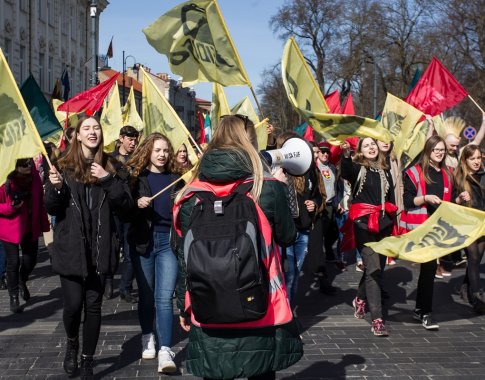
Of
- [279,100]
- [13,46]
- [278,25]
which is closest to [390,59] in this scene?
[278,25]

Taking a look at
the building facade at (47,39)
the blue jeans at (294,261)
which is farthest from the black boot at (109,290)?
the building facade at (47,39)

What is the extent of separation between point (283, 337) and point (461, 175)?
4778 millimetres

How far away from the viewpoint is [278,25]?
49656 millimetres

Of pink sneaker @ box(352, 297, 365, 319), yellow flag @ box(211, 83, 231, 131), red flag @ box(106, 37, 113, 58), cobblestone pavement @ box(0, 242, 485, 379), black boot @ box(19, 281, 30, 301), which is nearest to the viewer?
cobblestone pavement @ box(0, 242, 485, 379)

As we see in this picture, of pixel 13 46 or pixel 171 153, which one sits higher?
pixel 13 46

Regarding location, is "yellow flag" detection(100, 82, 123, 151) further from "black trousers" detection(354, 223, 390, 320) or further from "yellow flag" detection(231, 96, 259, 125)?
"black trousers" detection(354, 223, 390, 320)

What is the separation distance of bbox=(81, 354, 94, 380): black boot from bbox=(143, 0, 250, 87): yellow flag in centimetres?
261

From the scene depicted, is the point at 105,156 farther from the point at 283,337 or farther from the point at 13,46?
the point at 13,46

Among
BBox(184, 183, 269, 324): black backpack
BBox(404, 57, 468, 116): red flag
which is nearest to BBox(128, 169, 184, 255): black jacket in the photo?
BBox(184, 183, 269, 324): black backpack

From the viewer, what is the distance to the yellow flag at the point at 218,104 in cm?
862

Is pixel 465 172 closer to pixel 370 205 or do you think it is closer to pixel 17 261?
pixel 370 205

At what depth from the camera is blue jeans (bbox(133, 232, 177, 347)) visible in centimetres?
565

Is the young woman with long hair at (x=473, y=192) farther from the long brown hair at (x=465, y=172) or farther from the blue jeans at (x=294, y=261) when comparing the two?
the blue jeans at (x=294, y=261)

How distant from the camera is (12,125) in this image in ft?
17.6
